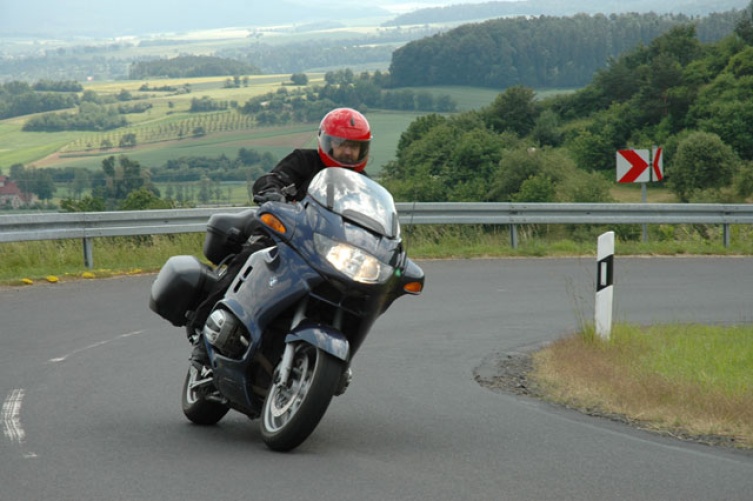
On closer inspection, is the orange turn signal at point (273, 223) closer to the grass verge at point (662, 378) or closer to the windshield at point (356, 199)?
the windshield at point (356, 199)

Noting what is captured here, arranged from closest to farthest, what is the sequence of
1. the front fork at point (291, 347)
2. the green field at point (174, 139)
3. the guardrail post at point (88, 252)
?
the front fork at point (291, 347) → the guardrail post at point (88, 252) → the green field at point (174, 139)

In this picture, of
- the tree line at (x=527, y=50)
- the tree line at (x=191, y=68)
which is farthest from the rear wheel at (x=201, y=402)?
the tree line at (x=191, y=68)

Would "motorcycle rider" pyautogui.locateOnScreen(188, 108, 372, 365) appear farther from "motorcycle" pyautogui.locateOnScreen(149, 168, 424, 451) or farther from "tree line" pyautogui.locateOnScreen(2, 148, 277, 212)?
"tree line" pyautogui.locateOnScreen(2, 148, 277, 212)

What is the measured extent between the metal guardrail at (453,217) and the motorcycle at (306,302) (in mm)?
10367

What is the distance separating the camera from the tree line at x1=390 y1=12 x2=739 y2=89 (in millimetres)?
117812

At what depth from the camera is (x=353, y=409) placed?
785 centimetres

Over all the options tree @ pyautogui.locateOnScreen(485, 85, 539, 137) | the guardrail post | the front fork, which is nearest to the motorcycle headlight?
the front fork

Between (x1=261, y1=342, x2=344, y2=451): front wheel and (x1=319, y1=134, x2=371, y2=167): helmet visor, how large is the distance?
1.31 m

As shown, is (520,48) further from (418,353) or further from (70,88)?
(418,353)

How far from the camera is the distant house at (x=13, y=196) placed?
25250mm

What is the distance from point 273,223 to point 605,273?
4.64m

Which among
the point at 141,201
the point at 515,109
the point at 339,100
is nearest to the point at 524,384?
→ the point at 141,201

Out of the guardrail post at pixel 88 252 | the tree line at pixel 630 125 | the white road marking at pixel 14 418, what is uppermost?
the white road marking at pixel 14 418

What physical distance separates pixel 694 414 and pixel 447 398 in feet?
5.64
